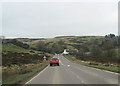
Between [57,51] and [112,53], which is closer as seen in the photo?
[112,53]

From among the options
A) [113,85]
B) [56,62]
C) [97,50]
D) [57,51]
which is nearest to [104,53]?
[97,50]

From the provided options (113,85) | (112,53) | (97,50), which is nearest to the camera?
(113,85)

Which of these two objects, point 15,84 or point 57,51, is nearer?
point 15,84

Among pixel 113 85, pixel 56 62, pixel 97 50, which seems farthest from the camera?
pixel 97 50

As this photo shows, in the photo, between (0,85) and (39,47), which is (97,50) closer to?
(0,85)

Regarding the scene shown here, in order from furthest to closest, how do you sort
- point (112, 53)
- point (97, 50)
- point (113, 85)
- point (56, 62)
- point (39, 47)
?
point (39, 47) < point (97, 50) < point (112, 53) < point (56, 62) < point (113, 85)

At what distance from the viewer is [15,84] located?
10.5m

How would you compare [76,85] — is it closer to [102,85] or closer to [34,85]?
[102,85]

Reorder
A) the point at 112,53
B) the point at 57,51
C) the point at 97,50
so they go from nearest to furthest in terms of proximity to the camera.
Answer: the point at 112,53 → the point at 97,50 → the point at 57,51

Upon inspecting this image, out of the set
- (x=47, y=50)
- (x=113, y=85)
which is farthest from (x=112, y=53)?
(x=47, y=50)

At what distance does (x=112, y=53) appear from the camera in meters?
69.4

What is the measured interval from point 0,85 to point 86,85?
17.1ft

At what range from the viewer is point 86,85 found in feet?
33.6

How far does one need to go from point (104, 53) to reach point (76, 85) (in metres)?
64.9
